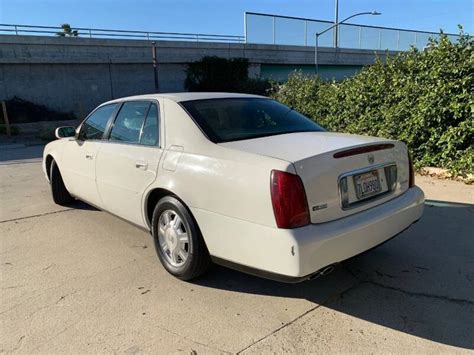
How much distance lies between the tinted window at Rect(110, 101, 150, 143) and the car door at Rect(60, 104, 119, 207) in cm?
21

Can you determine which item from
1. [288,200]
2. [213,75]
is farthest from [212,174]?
[213,75]

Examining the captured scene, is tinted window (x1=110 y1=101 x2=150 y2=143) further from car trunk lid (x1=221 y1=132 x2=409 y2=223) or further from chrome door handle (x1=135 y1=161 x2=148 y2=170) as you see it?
car trunk lid (x1=221 y1=132 x2=409 y2=223)

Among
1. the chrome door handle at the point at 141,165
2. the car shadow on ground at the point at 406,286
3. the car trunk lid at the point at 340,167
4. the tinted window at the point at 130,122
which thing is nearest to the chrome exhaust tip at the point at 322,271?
the car shadow on ground at the point at 406,286

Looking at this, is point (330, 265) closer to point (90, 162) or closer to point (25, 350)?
point (25, 350)

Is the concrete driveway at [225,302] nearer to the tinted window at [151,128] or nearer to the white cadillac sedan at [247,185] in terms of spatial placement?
the white cadillac sedan at [247,185]

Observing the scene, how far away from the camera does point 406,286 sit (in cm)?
332

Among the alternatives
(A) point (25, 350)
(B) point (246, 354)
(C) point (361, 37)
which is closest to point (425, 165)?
(B) point (246, 354)

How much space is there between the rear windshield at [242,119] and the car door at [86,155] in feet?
4.30

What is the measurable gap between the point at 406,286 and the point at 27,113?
22.8 m

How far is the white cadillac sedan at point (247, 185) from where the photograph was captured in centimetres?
266

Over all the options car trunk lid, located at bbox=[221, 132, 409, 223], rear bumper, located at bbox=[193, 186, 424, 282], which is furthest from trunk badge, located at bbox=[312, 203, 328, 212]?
rear bumper, located at bbox=[193, 186, 424, 282]

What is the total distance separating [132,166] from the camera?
3814mm

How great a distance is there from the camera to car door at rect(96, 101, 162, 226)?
3.68m

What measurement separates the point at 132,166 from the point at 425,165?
536 cm
